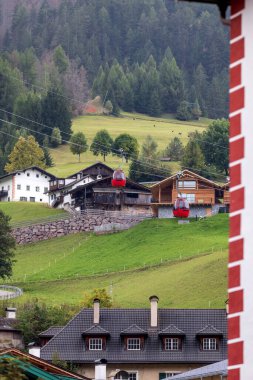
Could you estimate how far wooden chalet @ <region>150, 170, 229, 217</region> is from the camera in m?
152

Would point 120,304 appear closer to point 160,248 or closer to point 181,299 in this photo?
point 181,299

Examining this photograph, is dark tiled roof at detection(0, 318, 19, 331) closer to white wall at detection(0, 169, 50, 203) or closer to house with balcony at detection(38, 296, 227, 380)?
house with balcony at detection(38, 296, 227, 380)

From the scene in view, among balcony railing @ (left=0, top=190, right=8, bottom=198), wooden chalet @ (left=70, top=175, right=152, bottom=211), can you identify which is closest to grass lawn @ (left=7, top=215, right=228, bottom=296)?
wooden chalet @ (left=70, top=175, right=152, bottom=211)

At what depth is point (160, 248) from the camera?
133m

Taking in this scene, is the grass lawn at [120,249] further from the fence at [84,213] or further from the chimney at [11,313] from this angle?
the chimney at [11,313]

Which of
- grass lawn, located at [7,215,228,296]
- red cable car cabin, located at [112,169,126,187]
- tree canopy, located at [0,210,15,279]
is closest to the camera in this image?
red cable car cabin, located at [112,169,126,187]

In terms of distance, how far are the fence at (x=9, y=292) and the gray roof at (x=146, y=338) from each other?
112 ft

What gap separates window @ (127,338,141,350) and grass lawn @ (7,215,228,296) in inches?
1880

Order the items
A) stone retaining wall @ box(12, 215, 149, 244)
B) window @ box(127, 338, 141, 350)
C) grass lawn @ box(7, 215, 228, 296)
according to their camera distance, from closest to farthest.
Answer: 1. window @ box(127, 338, 141, 350)
2. grass lawn @ box(7, 215, 228, 296)
3. stone retaining wall @ box(12, 215, 149, 244)

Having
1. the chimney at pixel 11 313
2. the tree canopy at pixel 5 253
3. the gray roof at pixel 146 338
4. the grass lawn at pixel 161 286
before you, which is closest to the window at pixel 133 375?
the gray roof at pixel 146 338

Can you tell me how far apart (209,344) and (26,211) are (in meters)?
99.1

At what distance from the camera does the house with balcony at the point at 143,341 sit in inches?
2872

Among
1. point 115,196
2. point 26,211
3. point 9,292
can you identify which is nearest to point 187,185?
point 115,196

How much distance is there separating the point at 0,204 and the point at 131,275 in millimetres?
61135
